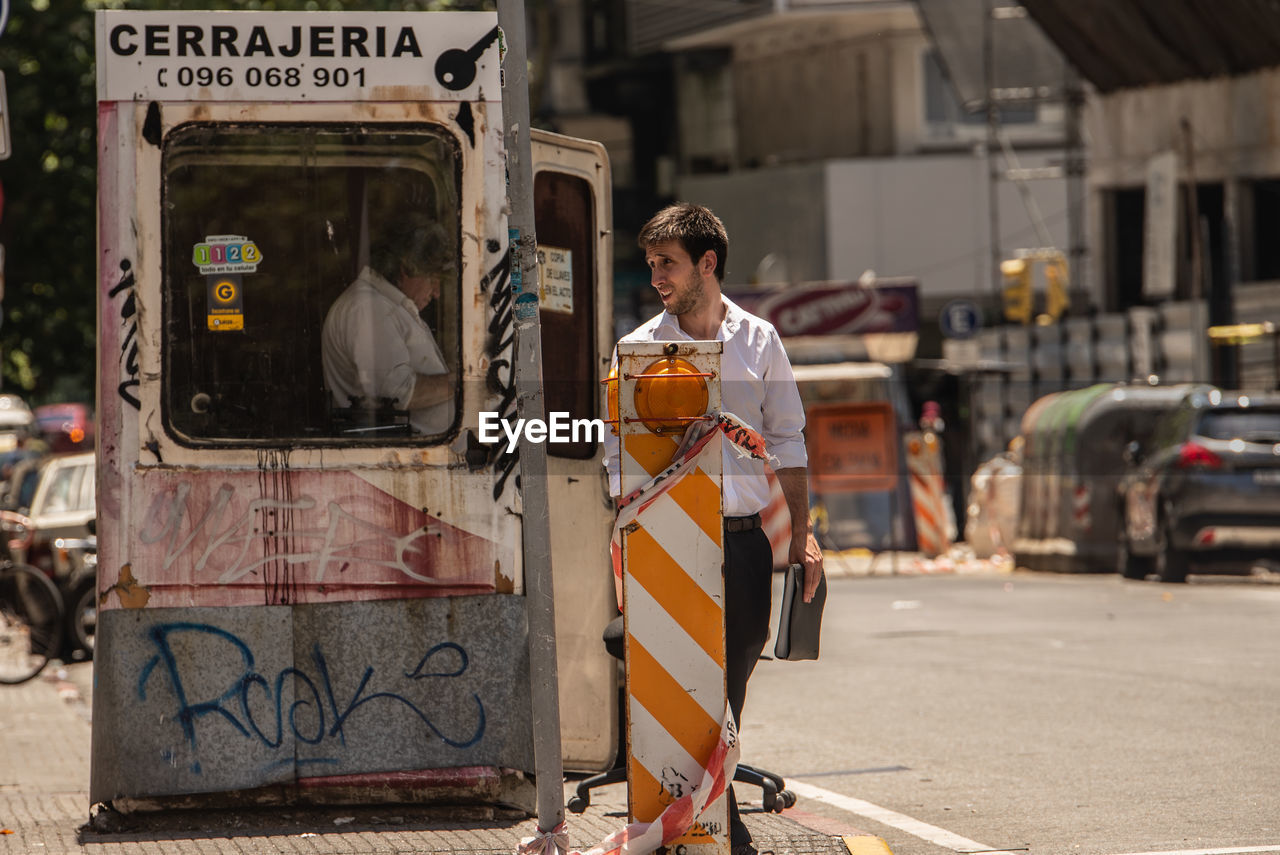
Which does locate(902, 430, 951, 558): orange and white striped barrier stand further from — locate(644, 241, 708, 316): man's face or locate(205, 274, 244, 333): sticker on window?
locate(644, 241, 708, 316): man's face

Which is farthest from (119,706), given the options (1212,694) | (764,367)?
(1212,694)

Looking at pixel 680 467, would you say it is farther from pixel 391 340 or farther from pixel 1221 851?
pixel 1221 851

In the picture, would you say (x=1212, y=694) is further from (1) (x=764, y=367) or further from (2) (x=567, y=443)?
(1) (x=764, y=367)

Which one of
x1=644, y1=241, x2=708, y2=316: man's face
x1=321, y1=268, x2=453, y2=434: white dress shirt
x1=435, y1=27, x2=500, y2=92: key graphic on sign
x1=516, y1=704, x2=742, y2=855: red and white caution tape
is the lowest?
x1=516, y1=704, x2=742, y2=855: red and white caution tape

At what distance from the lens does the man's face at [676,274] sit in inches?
217

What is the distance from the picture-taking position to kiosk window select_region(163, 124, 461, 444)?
646 cm

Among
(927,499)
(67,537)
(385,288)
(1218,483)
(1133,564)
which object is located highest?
(385,288)

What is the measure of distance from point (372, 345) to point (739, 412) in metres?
1.60

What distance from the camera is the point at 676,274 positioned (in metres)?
5.52

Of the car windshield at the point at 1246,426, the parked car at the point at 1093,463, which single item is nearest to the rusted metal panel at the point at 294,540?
the car windshield at the point at 1246,426

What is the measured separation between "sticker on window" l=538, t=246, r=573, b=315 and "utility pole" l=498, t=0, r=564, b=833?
1698mm

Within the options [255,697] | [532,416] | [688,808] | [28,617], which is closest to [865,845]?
[688,808]

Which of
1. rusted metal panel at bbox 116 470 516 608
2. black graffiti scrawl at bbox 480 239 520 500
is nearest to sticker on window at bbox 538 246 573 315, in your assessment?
black graffiti scrawl at bbox 480 239 520 500

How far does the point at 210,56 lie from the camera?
638 centimetres
